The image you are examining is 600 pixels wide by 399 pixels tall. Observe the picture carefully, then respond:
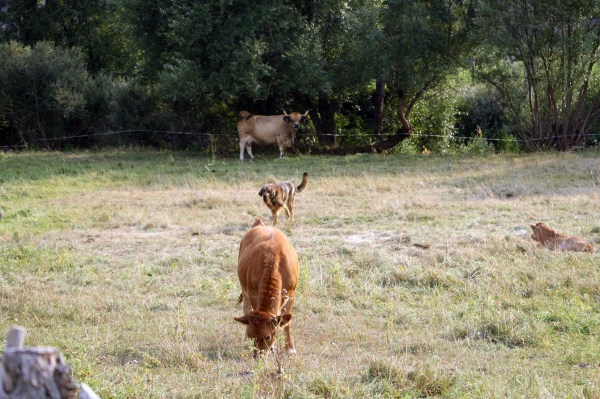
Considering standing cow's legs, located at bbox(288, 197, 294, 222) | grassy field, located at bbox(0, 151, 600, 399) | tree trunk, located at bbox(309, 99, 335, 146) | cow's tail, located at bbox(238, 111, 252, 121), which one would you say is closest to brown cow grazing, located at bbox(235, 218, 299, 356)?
grassy field, located at bbox(0, 151, 600, 399)

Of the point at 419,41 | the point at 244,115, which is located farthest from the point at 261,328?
the point at 244,115

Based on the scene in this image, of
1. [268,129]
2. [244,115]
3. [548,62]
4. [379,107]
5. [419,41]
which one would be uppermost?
[419,41]

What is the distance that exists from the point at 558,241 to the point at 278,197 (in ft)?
16.2

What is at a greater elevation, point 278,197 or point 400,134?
point 400,134

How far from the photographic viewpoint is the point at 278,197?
46.0 feet

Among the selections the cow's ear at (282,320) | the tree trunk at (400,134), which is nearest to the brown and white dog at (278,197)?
the cow's ear at (282,320)

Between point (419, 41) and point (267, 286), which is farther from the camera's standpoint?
point (419, 41)

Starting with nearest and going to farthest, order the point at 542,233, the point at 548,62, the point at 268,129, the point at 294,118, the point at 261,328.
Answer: the point at 261,328 → the point at 542,233 → the point at 548,62 → the point at 294,118 → the point at 268,129

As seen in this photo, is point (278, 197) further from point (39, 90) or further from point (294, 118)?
point (39, 90)

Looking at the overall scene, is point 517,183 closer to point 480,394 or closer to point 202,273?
point 202,273

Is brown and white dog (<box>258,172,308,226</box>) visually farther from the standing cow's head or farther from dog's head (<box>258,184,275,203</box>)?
the standing cow's head

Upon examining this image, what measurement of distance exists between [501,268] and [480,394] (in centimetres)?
439

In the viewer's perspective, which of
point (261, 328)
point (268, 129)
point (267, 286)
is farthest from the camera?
point (268, 129)

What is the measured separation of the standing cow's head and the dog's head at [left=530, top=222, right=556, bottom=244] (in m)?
5.82
